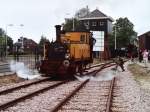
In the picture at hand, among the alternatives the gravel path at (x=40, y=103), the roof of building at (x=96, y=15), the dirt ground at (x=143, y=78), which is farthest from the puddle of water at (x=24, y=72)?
the roof of building at (x=96, y=15)

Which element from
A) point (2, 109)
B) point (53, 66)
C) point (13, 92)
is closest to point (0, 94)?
point (13, 92)

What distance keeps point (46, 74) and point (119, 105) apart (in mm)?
13061

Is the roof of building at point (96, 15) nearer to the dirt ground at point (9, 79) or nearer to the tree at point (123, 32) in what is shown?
the tree at point (123, 32)

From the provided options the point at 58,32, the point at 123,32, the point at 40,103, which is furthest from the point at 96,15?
the point at 40,103

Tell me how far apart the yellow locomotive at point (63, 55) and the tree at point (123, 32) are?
303 ft

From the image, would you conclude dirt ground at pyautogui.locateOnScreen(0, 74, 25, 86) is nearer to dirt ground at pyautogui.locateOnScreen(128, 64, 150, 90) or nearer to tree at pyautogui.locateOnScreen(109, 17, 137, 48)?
dirt ground at pyautogui.locateOnScreen(128, 64, 150, 90)

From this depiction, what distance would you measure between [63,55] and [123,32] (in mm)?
113407

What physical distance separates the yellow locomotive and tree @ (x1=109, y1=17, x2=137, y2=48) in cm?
9230

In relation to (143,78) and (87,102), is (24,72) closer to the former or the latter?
(143,78)

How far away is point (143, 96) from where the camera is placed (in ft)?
56.4

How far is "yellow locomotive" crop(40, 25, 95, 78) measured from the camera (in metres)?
26.5

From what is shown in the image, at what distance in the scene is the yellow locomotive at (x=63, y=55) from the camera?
2645 centimetres

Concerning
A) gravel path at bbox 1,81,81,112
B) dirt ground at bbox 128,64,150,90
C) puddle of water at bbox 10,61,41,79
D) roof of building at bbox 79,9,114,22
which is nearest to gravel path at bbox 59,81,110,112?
gravel path at bbox 1,81,81,112

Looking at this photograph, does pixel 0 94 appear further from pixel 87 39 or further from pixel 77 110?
pixel 87 39
